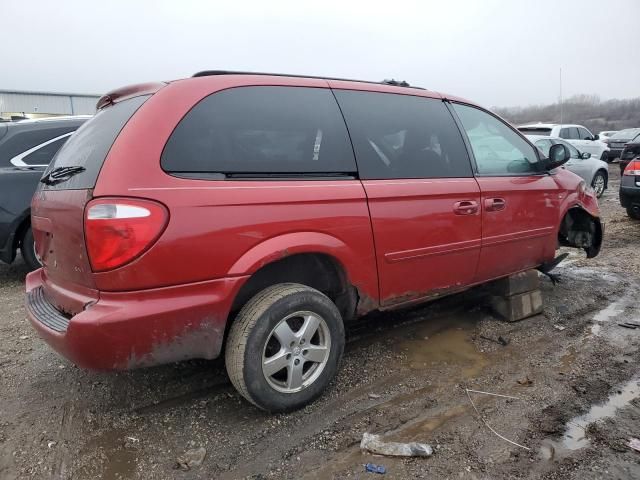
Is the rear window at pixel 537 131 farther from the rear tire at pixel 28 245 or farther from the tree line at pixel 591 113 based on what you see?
the tree line at pixel 591 113

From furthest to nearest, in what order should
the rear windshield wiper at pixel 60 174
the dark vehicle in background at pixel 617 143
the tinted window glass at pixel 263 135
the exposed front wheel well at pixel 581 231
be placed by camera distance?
the dark vehicle in background at pixel 617 143, the exposed front wheel well at pixel 581 231, the rear windshield wiper at pixel 60 174, the tinted window glass at pixel 263 135

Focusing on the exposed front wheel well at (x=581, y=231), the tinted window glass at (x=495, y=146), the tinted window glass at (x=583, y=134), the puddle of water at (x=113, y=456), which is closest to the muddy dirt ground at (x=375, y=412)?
the puddle of water at (x=113, y=456)

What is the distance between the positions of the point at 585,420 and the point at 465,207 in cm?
144

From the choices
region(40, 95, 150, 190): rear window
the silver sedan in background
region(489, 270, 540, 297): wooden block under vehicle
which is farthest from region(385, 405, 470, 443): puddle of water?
the silver sedan in background

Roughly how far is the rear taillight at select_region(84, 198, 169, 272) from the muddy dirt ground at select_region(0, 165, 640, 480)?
1009mm

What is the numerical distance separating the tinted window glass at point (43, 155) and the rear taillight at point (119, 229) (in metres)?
3.84

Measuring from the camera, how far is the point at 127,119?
237 cm

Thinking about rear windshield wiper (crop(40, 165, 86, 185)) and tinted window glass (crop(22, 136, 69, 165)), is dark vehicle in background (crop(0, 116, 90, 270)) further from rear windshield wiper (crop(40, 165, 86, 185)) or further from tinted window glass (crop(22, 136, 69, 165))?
rear windshield wiper (crop(40, 165, 86, 185))

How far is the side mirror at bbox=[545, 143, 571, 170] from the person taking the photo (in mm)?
3926

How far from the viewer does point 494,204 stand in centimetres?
347

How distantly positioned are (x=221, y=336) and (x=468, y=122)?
8.08 ft

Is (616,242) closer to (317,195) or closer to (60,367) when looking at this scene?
(317,195)

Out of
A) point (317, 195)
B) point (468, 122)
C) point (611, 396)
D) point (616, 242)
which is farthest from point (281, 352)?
point (616, 242)

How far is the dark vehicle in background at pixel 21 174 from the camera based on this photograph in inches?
197
